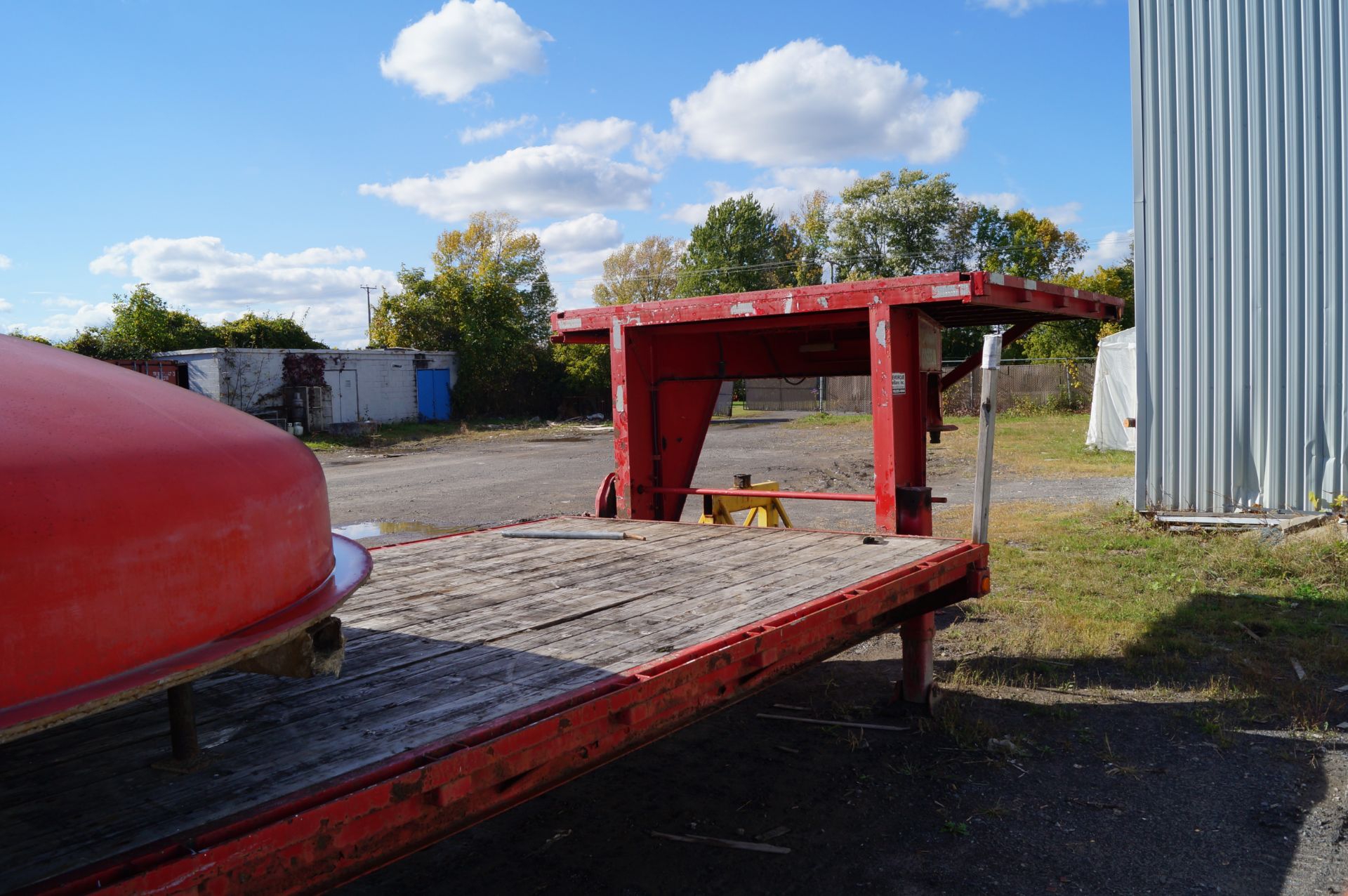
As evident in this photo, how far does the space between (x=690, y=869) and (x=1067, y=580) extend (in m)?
5.26

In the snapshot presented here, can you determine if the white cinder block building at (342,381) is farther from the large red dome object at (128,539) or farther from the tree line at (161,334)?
the large red dome object at (128,539)

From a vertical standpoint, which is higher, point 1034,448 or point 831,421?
point 831,421

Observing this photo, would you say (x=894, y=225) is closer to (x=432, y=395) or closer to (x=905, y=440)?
(x=432, y=395)

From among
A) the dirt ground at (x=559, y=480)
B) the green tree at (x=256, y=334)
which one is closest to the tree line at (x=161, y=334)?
the green tree at (x=256, y=334)

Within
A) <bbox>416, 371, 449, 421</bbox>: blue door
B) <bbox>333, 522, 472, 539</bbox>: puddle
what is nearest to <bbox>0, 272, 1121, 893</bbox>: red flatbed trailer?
<bbox>333, 522, 472, 539</bbox>: puddle

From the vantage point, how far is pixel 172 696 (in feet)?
7.39

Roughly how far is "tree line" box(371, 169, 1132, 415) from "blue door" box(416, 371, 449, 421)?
724mm

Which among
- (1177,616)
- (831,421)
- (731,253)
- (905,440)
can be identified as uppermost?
(731,253)

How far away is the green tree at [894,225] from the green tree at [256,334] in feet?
89.0

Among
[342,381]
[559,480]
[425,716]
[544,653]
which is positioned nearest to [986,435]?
[544,653]

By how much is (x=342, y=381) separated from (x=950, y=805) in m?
30.4

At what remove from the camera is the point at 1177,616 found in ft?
22.4

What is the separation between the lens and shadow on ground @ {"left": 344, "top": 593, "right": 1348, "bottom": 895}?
11.9 ft

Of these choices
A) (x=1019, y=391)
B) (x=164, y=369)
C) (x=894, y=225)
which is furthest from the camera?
(x=894, y=225)
